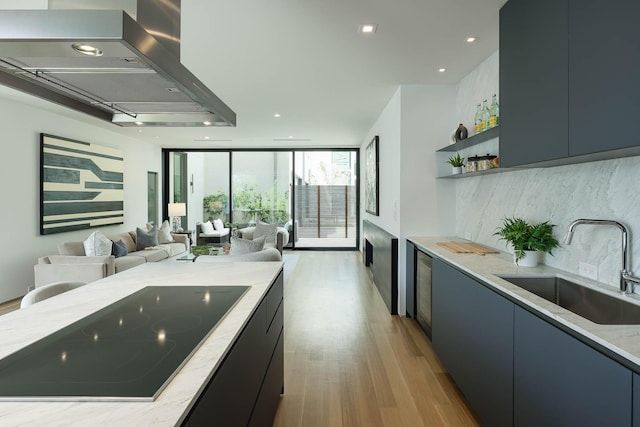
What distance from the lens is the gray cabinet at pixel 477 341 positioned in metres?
1.87

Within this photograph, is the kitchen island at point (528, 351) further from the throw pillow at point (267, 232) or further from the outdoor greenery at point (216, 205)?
the outdoor greenery at point (216, 205)

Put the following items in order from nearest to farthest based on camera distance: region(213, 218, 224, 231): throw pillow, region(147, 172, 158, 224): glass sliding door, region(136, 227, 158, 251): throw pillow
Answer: region(136, 227, 158, 251): throw pillow, region(147, 172, 158, 224): glass sliding door, region(213, 218, 224, 231): throw pillow

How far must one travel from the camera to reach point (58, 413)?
0.77 metres

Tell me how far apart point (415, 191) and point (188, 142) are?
6288 millimetres

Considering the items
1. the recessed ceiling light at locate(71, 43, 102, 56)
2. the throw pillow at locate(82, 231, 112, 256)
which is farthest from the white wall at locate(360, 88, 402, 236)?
the throw pillow at locate(82, 231, 112, 256)

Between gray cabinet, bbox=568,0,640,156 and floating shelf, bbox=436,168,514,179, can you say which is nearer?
gray cabinet, bbox=568,0,640,156

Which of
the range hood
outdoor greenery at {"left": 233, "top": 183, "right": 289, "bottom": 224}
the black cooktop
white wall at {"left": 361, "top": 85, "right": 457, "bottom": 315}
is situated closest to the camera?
the black cooktop

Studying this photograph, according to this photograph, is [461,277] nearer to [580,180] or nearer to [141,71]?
[580,180]

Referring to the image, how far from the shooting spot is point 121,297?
5.71ft

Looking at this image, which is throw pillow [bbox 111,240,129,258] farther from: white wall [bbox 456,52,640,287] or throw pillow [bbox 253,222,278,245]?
white wall [bbox 456,52,640,287]

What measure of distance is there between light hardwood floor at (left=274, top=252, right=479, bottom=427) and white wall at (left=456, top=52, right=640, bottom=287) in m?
1.15

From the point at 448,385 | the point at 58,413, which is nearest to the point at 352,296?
the point at 448,385

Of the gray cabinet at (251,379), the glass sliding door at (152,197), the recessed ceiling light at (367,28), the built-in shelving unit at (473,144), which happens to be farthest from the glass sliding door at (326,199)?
the gray cabinet at (251,379)

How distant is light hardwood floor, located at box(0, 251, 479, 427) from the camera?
2.34 metres
